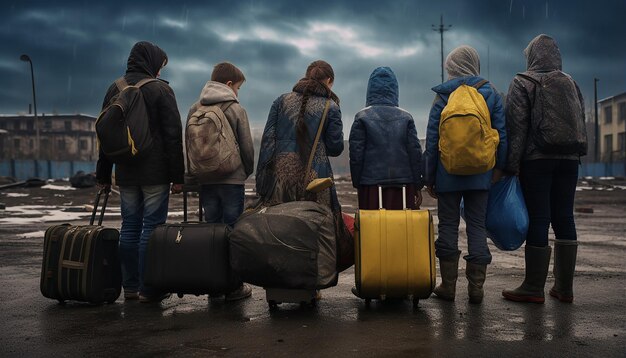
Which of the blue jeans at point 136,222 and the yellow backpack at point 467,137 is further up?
the yellow backpack at point 467,137

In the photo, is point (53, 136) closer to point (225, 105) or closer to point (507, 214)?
point (225, 105)

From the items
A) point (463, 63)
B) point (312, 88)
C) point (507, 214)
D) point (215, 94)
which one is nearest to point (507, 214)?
point (507, 214)

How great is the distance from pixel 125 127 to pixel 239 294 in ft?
5.53

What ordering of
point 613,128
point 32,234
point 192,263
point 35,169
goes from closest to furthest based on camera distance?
point 192,263, point 32,234, point 35,169, point 613,128

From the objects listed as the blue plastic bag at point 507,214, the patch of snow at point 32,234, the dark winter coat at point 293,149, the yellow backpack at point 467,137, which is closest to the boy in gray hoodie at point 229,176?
the dark winter coat at point 293,149

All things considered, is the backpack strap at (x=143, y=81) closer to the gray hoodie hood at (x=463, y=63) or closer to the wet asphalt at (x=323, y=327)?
the wet asphalt at (x=323, y=327)

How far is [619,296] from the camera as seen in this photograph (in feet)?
15.7

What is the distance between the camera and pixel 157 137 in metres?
4.79

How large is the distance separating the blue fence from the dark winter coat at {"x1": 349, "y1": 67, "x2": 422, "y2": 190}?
5304 cm

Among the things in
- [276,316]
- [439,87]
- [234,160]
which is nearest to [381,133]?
[439,87]

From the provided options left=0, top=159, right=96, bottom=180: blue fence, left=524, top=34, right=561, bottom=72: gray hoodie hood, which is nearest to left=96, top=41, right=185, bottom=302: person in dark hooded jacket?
left=524, top=34, right=561, bottom=72: gray hoodie hood

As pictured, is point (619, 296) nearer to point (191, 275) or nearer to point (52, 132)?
point (191, 275)

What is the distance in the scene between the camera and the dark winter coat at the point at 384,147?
476 cm

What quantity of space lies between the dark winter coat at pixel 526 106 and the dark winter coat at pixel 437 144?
0.11 meters
